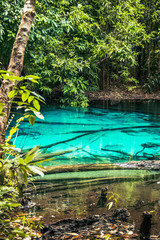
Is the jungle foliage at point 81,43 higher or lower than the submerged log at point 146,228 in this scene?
higher

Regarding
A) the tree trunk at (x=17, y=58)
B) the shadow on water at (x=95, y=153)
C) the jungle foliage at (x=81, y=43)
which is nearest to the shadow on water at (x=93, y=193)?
the shadow on water at (x=95, y=153)

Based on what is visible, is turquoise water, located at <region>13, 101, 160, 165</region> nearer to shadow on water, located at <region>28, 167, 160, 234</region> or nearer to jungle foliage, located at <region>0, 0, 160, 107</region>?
shadow on water, located at <region>28, 167, 160, 234</region>

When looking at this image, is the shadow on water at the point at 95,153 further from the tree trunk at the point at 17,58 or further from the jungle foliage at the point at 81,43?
the jungle foliage at the point at 81,43

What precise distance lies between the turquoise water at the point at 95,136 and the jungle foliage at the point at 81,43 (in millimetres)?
1535

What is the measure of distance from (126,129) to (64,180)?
362 centimetres

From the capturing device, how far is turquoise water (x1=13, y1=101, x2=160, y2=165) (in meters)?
4.60

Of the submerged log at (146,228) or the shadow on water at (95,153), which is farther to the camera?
the shadow on water at (95,153)

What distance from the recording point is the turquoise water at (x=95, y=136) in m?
4.60

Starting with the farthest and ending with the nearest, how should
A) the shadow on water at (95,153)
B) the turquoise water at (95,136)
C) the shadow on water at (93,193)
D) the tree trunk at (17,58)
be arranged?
the turquoise water at (95,136)
the shadow on water at (95,153)
the shadow on water at (93,193)
the tree trunk at (17,58)

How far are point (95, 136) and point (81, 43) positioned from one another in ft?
17.5

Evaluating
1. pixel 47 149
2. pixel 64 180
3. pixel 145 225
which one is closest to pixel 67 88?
pixel 47 149

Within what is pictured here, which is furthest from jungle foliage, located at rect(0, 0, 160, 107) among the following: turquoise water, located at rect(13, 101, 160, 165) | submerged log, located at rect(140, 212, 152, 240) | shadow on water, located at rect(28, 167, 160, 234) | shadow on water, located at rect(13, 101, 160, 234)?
submerged log, located at rect(140, 212, 152, 240)

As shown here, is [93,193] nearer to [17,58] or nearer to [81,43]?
[17,58]

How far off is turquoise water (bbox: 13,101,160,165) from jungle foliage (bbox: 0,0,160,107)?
5.04 ft
